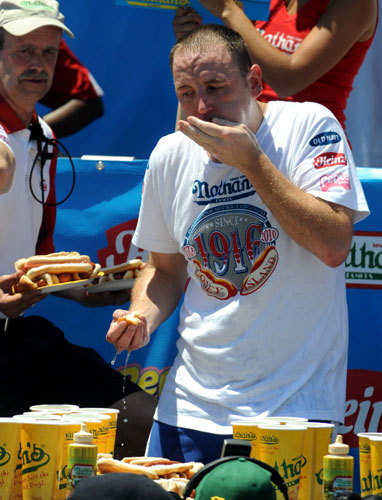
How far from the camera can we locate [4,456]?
2.09 metres

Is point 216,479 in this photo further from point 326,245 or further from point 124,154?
point 124,154

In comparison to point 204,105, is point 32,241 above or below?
below

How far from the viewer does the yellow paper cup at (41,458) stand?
2098 millimetres

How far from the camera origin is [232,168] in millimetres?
2908

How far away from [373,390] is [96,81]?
257 centimetres

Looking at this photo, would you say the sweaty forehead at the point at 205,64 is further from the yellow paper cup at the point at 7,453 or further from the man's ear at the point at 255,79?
the yellow paper cup at the point at 7,453

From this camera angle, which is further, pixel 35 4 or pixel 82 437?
pixel 35 4

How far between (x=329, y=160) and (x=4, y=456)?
1.31m

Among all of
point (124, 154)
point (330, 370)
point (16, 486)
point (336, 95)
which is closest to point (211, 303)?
point (330, 370)

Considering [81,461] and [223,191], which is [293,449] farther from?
[223,191]

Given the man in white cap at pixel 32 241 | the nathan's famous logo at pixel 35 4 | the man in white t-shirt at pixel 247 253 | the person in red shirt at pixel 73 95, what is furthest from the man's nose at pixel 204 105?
the person in red shirt at pixel 73 95

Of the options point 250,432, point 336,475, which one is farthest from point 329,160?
point 336,475

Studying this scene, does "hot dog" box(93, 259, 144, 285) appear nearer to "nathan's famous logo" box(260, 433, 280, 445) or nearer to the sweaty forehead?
the sweaty forehead

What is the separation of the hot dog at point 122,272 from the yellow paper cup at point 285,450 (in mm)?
1514
